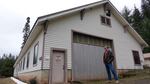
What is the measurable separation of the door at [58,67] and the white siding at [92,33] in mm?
438

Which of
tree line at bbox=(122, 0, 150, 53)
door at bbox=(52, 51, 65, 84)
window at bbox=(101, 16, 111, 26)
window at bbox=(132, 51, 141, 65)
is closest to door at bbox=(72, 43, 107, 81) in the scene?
door at bbox=(52, 51, 65, 84)

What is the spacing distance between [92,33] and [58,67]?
162 inches

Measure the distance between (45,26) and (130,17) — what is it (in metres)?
37.5

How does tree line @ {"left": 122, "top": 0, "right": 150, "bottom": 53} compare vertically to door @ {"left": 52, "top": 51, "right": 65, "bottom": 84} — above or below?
above

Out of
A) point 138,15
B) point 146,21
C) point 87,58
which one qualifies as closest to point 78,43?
point 87,58

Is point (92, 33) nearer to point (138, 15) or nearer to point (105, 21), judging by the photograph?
point (105, 21)

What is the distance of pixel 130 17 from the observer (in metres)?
41.6

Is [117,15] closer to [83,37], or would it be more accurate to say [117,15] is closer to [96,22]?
[96,22]

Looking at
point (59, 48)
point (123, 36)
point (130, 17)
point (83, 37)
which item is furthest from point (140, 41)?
point (130, 17)

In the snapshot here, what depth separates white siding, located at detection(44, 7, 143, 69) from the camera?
30.1ft

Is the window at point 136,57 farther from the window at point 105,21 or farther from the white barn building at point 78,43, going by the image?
the window at point 105,21

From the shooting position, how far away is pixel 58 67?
29.4 ft

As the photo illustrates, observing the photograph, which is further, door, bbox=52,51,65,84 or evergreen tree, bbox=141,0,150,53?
evergreen tree, bbox=141,0,150,53

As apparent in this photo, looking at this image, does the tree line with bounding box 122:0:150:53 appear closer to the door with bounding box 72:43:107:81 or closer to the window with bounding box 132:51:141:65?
the window with bounding box 132:51:141:65
